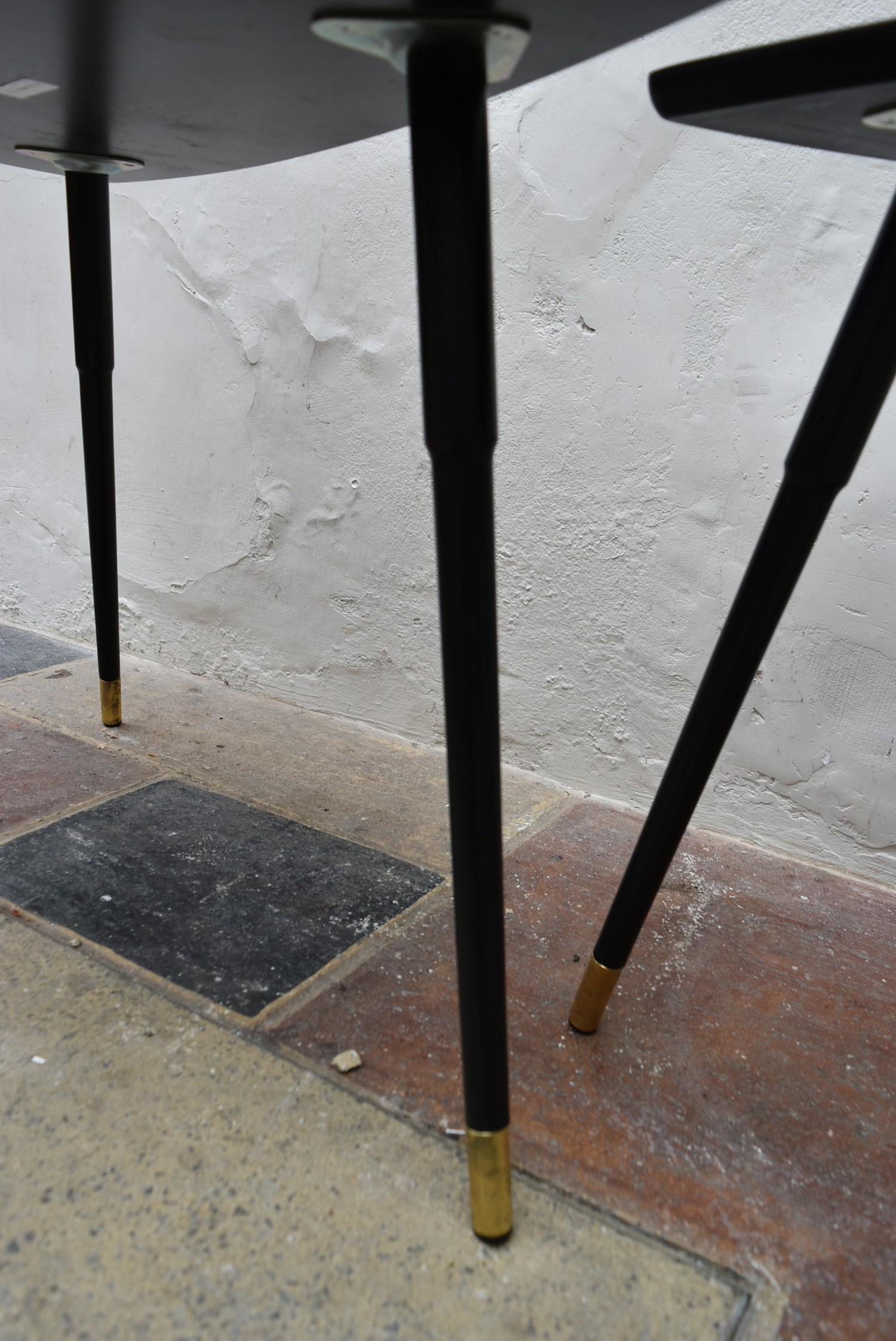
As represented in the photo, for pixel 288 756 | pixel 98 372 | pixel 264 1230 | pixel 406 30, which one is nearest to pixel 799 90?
pixel 406 30

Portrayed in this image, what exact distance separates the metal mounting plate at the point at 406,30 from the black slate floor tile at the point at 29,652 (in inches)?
60.0

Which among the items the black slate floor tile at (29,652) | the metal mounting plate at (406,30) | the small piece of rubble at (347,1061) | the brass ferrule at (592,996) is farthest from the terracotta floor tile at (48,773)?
the metal mounting plate at (406,30)

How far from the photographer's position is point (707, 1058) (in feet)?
2.88

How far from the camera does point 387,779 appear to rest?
1466 mm

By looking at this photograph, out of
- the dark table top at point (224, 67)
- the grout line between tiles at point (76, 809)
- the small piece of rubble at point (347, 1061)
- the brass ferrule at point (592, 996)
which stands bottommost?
the small piece of rubble at point (347, 1061)

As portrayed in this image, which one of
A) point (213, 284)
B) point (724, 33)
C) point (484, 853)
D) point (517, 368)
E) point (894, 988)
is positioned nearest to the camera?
point (484, 853)

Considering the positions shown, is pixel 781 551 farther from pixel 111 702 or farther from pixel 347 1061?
pixel 111 702

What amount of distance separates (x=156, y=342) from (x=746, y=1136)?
165cm

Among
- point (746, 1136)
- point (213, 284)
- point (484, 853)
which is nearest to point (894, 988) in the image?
point (746, 1136)

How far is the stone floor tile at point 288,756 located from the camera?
1.33 metres

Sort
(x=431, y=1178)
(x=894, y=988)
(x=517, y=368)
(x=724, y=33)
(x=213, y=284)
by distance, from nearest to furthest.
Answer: (x=431, y=1178) → (x=894, y=988) → (x=724, y=33) → (x=517, y=368) → (x=213, y=284)

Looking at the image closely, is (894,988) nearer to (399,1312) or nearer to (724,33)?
(399,1312)

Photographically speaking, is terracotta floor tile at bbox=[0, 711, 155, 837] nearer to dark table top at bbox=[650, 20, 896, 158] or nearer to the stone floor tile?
the stone floor tile

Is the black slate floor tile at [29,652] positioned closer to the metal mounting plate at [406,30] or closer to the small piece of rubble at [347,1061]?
the small piece of rubble at [347,1061]
